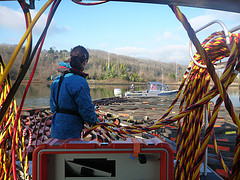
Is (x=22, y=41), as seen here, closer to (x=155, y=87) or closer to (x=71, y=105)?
(x=71, y=105)

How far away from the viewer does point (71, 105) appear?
4.64 ft

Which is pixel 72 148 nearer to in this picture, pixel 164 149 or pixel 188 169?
pixel 164 149

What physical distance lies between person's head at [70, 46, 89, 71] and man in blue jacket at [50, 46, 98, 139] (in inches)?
1.7

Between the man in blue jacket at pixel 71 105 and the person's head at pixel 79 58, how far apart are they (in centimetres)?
4

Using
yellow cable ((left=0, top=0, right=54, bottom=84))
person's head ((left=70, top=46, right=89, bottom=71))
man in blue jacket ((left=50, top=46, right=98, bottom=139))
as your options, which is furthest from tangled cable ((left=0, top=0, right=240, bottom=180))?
person's head ((left=70, top=46, right=89, bottom=71))

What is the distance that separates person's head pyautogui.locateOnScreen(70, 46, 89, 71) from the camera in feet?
4.85

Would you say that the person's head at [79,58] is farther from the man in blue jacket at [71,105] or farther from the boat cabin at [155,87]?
the boat cabin at [155,87]

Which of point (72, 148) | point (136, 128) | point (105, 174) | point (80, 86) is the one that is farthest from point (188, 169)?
point (80, 86)

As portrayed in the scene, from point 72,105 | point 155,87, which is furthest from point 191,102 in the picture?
point 155,87

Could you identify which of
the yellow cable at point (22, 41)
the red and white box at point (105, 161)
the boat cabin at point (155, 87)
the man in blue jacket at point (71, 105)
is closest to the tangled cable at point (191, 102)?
the yellow cable at point (22, 41)

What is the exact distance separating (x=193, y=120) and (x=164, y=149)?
381mm

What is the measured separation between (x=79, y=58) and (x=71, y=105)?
0.43 meters

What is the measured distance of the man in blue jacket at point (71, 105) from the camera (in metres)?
1.39

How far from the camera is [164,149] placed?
72cm
